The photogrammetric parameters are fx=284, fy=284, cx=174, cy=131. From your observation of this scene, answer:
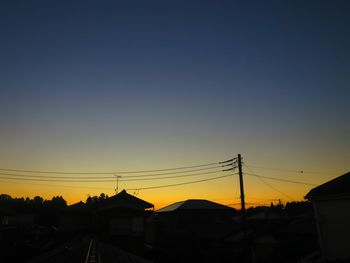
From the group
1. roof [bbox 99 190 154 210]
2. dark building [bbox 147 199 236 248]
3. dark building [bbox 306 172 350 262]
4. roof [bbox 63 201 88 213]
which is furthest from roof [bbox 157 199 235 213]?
dark building [bbox 306 172 350 262]

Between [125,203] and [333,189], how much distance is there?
84.1 feet

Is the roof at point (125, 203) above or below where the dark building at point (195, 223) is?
above

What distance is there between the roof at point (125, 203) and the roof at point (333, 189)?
22.3 metres

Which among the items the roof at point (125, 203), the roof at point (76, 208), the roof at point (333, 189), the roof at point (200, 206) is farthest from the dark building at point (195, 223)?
the roof at point (333, 189)

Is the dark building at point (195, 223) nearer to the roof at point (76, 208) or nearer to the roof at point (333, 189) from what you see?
the roof at point (76, 208)

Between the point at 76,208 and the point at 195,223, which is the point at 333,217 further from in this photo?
the point at 76,208

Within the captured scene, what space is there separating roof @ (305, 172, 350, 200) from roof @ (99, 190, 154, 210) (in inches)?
880

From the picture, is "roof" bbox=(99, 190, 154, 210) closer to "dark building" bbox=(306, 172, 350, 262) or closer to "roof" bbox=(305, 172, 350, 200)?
"roof" bbox=(305, 172, 350, 200)

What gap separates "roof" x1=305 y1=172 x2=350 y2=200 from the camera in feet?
60.9

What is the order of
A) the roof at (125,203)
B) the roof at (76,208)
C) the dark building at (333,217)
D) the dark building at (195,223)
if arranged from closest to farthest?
1. the dark building at (333,217)
2. the roof at (125,203)
3. the dark building at (195,223)
4. the roof at (76,208)

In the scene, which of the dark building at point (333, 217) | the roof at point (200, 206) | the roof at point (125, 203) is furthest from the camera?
the roof at point (200, 206)

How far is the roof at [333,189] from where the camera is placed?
18572mm

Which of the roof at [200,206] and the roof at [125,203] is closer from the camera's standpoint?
the roof at [125,203]

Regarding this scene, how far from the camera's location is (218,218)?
47.1m
